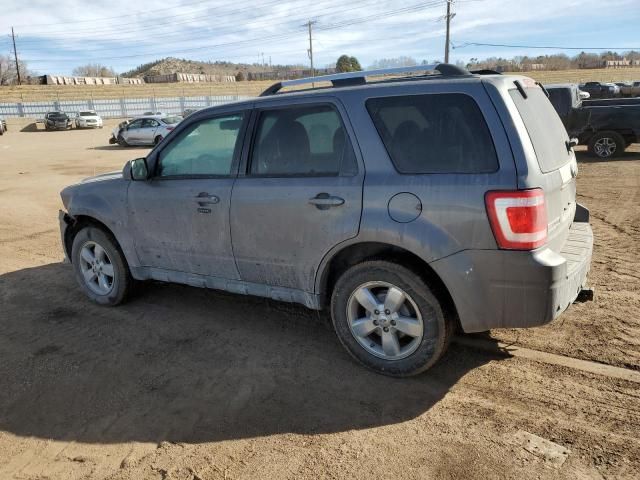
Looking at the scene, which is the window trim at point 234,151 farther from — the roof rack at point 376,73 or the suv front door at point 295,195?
the roof rack at point 376,73

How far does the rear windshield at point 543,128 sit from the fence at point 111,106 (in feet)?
162

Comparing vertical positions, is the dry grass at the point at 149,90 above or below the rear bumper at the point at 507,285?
above

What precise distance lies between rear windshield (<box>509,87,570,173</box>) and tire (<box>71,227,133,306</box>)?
3.60 meters

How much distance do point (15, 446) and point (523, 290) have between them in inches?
119

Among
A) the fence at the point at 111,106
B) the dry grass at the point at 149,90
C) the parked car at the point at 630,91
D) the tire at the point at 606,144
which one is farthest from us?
the dry grass at the point at 149,90

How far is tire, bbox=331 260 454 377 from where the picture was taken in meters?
3.27

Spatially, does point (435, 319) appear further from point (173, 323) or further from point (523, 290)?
point (173, 323)

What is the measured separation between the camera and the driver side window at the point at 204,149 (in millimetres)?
4051

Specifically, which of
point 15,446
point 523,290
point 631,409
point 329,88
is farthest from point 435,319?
point 15,446

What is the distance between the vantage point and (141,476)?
106 inches

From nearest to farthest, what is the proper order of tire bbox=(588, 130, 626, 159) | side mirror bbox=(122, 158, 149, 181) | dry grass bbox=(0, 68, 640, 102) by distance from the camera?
1. side mirror bbox=(122, 158, 149, 181)
2. tire bbox=(588, 130, 626, 159)
3. dry grass bbox=(0, 68, 640, 102)

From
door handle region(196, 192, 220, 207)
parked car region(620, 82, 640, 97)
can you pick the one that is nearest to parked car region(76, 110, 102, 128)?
parked car region(620, 82, 640, 97)

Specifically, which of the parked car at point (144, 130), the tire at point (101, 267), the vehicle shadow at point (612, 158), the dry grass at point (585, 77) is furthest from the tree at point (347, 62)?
the tire at point (101, 267)

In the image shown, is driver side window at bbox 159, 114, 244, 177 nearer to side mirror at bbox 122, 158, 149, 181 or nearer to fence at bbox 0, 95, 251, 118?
side mirror at bbox 122, 158, 149, 181
